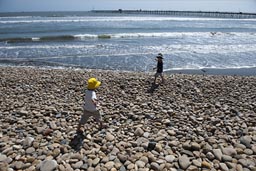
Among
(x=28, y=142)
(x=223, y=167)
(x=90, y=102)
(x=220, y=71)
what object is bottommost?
(x=220, y=71)

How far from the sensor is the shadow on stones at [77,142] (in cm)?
500

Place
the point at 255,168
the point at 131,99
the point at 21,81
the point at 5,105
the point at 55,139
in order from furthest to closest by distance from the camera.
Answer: the point at 21,81
the point at 131,99
the point at 5,105
the point at 55,139
the point at 255,168

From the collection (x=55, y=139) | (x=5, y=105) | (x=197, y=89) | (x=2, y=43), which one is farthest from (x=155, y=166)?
(x=2, y=43)

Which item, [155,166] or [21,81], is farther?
[21,81]

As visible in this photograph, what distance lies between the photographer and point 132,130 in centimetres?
566

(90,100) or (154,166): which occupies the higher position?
(90,100)

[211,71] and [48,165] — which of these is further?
[211,71]

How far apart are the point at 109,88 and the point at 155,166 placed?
506 centimetres

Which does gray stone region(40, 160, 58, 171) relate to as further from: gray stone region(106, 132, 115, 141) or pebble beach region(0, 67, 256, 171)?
gray stone region(106, 132, 115, 141)

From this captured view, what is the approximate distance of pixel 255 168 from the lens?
4.35 metres

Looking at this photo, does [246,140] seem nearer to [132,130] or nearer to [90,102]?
[132,130]

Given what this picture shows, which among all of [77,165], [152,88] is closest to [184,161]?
[77,165]

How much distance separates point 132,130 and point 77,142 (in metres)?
1.14

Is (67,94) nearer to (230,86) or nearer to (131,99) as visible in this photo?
(131,99)
